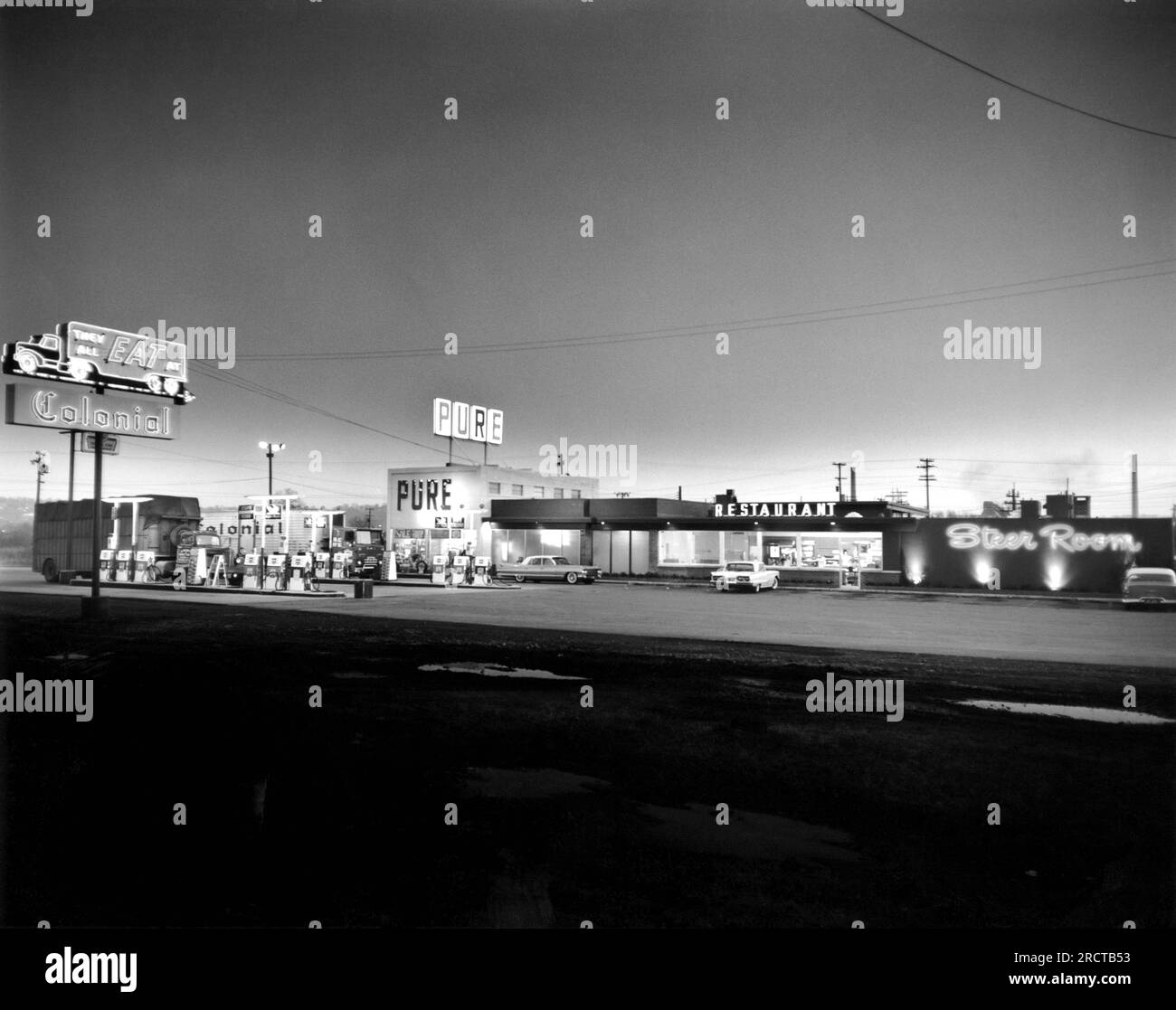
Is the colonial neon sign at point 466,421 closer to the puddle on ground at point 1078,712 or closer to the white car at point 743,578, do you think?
the white car at point 743,578

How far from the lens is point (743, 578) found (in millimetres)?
33469

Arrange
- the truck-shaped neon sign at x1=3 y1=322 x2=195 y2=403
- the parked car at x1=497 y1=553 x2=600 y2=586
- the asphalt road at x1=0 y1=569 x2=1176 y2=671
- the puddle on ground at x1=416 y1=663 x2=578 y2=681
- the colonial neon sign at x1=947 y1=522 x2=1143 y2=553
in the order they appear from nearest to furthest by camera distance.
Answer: the puddle on ground at x1=416 y1=663 x2=578 y2=681 → the truck-shaped neon sign at x1=3 y1=322 x2=195 y2=403 → the asphalt road at x1=0 y1=569 x2=1176 y2=671 → the colonial neon sign at x1=947 y1=522 x2=1143 y2=553 → the parked car at x1=497 y1=553 x2=600 y2=586

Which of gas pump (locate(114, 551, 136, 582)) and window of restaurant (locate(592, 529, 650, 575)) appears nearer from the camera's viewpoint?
gas pump (locate(114, 551, 136, 582))

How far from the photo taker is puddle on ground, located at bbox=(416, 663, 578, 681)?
9703 mm

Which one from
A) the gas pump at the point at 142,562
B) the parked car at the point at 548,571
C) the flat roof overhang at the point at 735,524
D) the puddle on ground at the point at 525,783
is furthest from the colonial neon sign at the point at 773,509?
the puddle on ground at the point at 525,783

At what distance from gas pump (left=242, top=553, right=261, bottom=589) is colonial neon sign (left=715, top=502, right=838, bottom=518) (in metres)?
26.3

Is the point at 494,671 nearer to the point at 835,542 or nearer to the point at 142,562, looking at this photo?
the point at 142,562

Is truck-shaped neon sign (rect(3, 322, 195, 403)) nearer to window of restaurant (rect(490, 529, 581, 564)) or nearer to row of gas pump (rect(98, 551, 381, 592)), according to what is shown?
row of gas pump (rect(98, 551, 381, 592))

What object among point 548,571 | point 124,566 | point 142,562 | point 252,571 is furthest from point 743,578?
point 124,566

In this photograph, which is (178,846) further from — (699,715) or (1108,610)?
(1108,610)

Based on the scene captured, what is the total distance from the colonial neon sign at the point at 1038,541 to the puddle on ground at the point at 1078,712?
29966mm

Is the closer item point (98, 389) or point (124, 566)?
point (98, 389)

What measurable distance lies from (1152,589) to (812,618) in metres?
12.6

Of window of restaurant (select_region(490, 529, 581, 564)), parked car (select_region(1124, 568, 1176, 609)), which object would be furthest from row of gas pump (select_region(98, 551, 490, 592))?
parked car (select_region(1124, 568, 1176, 609))
